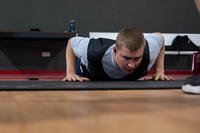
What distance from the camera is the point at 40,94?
145 cm

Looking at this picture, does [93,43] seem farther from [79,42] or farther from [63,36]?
[63,36]

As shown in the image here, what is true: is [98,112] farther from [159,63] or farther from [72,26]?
[72,26]

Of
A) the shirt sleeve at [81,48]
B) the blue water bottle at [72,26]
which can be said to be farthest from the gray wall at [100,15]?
the shirt sleeve at [81,48]

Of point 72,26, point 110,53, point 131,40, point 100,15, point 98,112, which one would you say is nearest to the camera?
point 98,112

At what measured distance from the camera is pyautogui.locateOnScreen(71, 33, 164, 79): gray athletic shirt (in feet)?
7.15

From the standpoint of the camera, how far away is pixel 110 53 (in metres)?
2.21

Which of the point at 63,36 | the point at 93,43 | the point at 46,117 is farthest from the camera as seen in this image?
the point at 63,36

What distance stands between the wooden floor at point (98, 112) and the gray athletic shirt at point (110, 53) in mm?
642

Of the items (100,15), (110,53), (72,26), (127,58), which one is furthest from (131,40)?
(100,15)

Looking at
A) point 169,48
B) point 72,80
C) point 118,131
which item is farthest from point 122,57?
point 169,48

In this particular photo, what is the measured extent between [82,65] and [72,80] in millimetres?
341

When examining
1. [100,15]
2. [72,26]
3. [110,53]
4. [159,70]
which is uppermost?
[100,15]

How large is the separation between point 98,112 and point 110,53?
44.5 inches

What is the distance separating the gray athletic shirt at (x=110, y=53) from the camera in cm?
218
